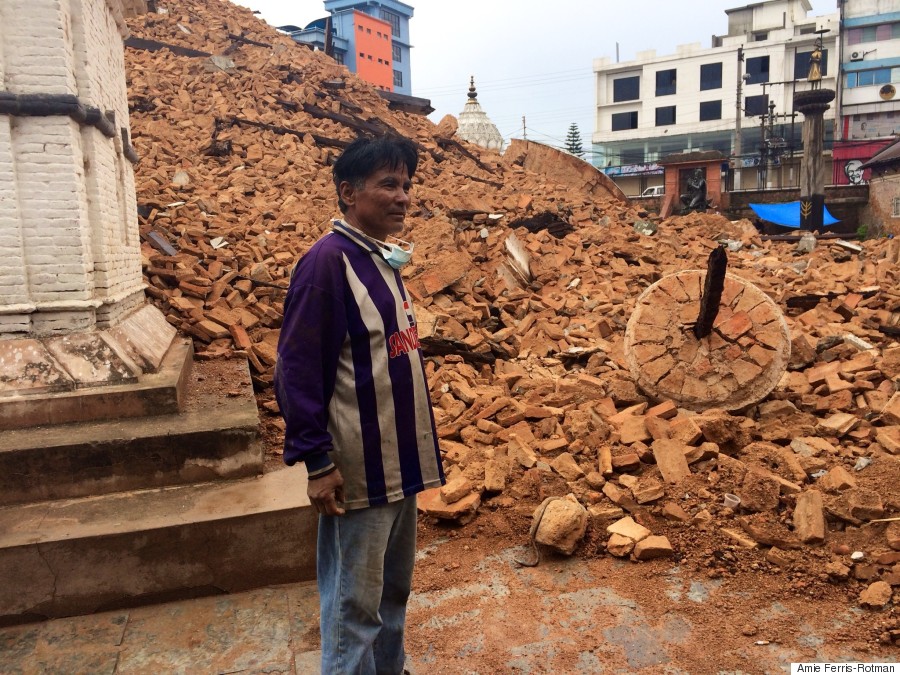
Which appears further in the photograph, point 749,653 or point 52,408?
point 52,408

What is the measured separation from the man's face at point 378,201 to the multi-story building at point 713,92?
3558 centimetres

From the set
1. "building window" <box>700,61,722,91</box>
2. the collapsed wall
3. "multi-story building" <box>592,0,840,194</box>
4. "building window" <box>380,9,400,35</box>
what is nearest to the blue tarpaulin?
the collapsed wall

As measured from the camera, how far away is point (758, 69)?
38.7 metres

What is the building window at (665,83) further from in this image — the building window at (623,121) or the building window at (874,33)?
the building window at (874,33)

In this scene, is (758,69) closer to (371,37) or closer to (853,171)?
(853,171)

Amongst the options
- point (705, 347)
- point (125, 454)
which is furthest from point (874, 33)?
point (125, 454)

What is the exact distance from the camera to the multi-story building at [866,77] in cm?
3266

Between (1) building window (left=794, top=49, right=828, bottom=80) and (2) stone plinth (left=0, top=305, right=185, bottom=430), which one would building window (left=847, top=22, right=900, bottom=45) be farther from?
(2) stone plinth (left=0, top=305, right=185, bottom=430)

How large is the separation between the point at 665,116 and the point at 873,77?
438 inches

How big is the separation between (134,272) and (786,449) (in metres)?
4.89

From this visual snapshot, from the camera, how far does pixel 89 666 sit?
2.69 m

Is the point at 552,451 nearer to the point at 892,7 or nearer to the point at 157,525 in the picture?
the point at 157,525

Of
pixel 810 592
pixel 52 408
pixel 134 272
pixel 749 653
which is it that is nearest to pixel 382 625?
pixel 749 653

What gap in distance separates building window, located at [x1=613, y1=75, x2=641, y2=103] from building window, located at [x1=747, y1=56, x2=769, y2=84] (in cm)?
636
